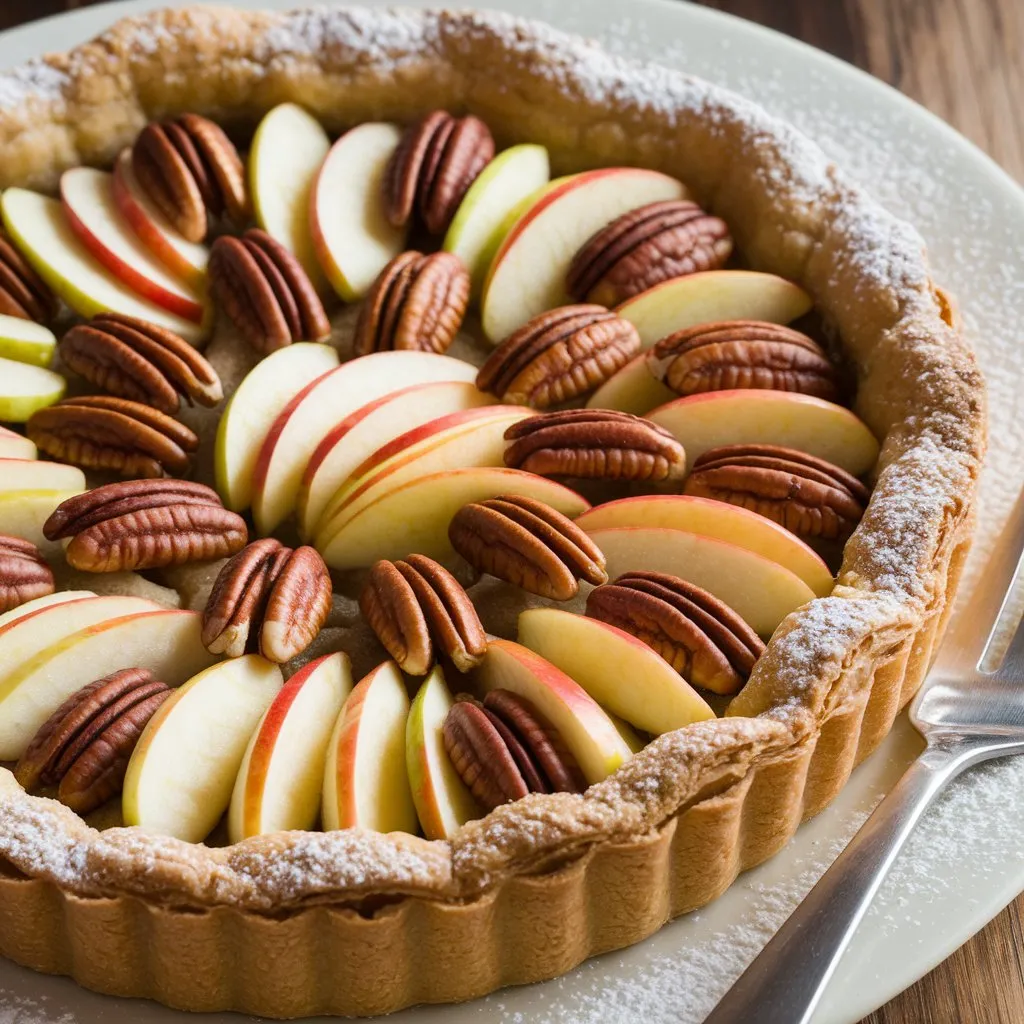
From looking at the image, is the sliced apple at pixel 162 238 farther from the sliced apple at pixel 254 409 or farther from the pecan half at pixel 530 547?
the pecan half at pixel 530 547

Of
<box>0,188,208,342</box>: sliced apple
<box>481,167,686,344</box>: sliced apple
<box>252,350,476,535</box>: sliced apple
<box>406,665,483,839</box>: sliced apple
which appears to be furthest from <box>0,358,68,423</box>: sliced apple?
<box>406,665,483,839</box>: sliced apple

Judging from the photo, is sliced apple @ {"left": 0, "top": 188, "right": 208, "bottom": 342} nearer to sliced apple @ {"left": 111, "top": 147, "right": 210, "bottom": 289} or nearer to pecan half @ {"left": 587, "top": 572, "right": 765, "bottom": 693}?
sliced apple @ {"left": 111, "top": 147, "right": 210, "bottom": 289}

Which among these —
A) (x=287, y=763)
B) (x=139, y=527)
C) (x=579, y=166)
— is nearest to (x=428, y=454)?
(x=139, y=527)

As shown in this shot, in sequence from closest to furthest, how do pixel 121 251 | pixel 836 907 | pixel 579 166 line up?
1. pixel 836 907
2. pixel 121 251
3. pixel 579 166

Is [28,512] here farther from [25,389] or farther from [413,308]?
[413,308]

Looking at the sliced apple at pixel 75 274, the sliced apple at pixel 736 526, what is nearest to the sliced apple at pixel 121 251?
the sliced apple at pixel 75 274
